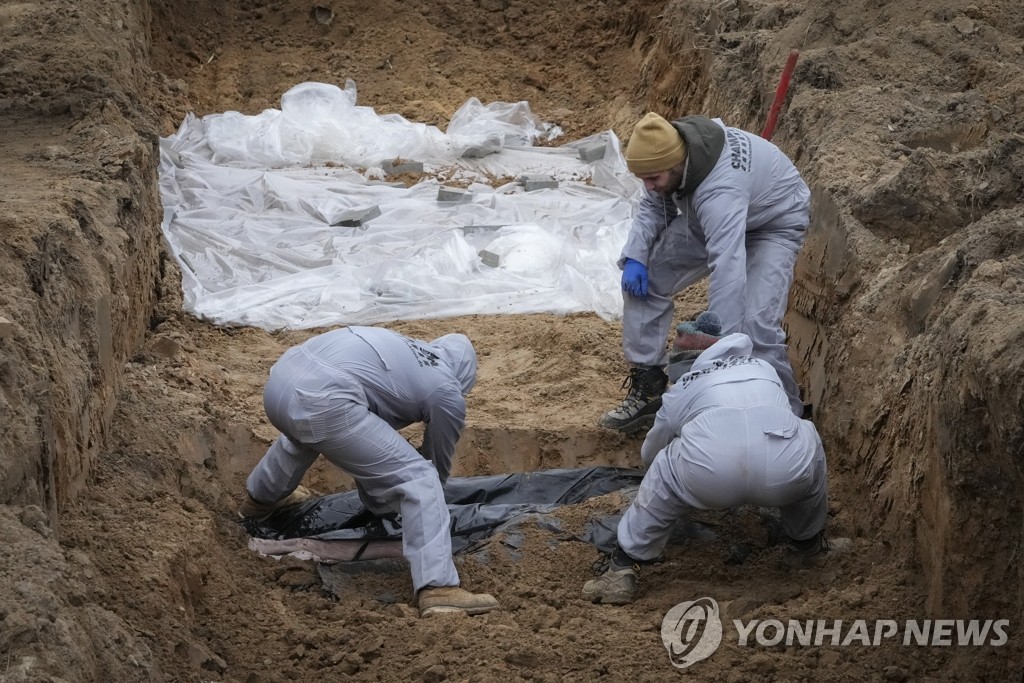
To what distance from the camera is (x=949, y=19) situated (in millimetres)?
8031

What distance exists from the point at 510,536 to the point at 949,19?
535 centimetres

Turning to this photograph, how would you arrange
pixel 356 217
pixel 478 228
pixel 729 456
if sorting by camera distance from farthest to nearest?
pixel 356 217 → pixel 478 228 → pixel 729 456

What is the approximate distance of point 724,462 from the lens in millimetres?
4262

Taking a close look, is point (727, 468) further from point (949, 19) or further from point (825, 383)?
point (949, 19)

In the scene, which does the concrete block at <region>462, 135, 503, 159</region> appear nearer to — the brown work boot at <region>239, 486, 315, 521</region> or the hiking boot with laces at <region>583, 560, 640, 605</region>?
the brown work boot at <region>239, 486, 315, 521</region>

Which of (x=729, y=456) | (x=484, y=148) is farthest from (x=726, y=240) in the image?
(x=484, y=148)

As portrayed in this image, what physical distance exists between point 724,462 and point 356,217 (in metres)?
5.10

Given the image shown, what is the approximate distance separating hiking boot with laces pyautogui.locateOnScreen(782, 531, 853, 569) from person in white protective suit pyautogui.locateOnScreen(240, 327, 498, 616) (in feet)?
4.21

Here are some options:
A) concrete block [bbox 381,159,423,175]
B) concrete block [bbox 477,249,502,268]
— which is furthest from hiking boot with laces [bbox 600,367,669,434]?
concrete block [bbox 381,159,423,175]

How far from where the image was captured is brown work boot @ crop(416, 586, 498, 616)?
4504mm

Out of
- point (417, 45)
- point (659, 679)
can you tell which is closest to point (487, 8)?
point (417, 45)

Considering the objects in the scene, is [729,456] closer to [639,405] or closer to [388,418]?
[388,418]

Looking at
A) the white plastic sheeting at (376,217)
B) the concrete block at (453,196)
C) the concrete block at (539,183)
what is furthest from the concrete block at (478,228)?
the concrete block at (539,183)

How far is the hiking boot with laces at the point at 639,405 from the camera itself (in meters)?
6.21
